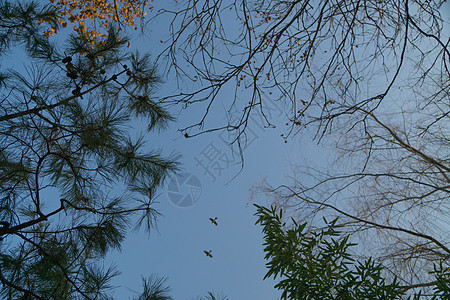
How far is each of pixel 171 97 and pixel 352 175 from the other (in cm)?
137

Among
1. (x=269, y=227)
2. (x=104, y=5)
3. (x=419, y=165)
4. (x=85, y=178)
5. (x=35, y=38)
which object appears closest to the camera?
(x=269, y=227)

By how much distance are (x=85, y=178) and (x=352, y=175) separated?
1.60m

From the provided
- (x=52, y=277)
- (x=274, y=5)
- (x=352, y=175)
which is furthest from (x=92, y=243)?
(x=352, y=175)

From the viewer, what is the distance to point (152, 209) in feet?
5.70

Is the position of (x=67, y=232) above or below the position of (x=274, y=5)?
below

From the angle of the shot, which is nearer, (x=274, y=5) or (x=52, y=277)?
(x=52, y=277)

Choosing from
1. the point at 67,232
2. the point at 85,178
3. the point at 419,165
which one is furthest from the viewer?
the point at 419,165

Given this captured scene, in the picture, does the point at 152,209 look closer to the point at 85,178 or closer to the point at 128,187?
the point at 128,187

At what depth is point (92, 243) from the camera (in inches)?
63.4

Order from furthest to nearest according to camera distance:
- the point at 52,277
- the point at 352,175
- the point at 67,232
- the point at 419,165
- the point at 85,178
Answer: the point at 352,175
the point at 419,165
the point at 85,178
the point at 67,232
the point at 52,277

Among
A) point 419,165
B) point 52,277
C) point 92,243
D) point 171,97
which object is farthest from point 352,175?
point 52,277

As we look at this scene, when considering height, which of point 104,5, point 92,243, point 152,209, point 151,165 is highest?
point 104,5

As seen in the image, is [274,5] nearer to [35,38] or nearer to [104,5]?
[35,38]

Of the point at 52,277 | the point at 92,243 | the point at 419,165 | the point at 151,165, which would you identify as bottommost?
the point at 52,277
